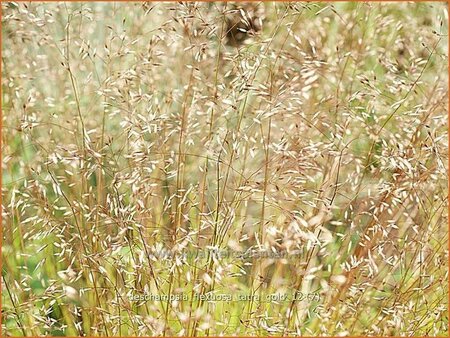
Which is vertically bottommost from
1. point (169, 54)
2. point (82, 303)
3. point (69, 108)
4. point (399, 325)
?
point (82, 303)

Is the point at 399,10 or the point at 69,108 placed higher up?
the point at 399,10

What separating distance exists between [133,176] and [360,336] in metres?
0.93

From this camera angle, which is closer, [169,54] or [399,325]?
[399,325]

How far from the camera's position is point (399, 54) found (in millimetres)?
3922

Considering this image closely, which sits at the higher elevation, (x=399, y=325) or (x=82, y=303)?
(x=399, y=325)

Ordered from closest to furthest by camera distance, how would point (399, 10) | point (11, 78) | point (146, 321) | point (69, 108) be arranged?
point (146, 321)
point (11, 78)
point (69, 108)
point (399, 10)

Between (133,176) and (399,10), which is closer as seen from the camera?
(133,176)

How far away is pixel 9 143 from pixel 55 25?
2.21ft

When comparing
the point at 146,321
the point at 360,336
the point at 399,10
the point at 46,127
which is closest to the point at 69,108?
the point at 46,127

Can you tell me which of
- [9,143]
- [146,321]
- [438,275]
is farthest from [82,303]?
[438,275]

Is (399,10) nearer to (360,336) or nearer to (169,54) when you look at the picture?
(169,54)

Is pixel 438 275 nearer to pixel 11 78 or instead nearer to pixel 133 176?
pixel 133 176

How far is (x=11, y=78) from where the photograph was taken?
8.31 ft

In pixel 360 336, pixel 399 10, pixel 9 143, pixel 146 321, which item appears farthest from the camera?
pixel 399 10
